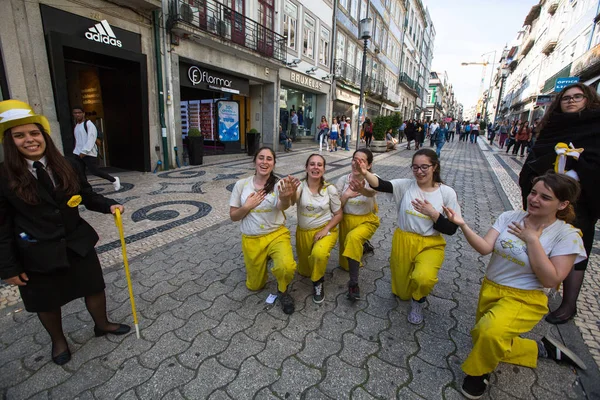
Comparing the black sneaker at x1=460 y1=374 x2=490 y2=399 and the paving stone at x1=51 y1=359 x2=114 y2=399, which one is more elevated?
the black sneaker at x1=460 y1=374 x2=490 y2=399

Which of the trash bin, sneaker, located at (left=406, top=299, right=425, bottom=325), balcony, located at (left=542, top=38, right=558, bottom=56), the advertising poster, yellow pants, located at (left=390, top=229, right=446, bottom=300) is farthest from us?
balcony, located at (left=542, top=38, right=558, bottom=56)

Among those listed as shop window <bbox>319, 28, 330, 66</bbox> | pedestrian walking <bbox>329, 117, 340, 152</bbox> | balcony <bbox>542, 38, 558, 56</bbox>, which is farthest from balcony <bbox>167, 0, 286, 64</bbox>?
balcony <bbox>542, 38, 558, 56</bbox>

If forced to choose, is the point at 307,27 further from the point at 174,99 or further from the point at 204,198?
the point at 204,198

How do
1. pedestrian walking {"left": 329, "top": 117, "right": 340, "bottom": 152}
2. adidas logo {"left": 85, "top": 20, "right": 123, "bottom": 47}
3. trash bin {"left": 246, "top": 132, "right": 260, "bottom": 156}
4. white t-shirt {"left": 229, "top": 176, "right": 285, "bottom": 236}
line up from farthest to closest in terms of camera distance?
pedestrian walking {"left": 329, "top": 117, "right": 340, "bottom": 152} < trash bin {"left": 246, "top": 132, "right": 260, "bottom": 156} < adidas logo {"left": 85, "top": 20, "right": 123, "bottom": 47} < white t-shirt {"left": 229, "top": 176, "right": 285, "bottom": 236}

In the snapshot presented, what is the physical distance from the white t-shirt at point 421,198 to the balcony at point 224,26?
31.5 feet

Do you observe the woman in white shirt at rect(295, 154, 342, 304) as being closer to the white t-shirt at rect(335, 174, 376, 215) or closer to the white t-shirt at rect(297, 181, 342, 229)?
the white t-shirt at rect(297, 181, 342, 229)

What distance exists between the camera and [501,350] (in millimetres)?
1733

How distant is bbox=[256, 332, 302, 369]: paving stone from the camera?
2137 millimetres

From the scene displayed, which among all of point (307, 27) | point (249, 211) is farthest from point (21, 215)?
point (307, 27)

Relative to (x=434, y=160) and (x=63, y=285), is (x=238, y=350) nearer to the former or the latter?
(x=63, y=285)

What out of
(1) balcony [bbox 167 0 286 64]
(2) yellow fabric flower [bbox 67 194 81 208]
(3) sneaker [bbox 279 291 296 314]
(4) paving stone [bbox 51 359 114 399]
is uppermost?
(1) balcony [bbox 167 0 286 64]

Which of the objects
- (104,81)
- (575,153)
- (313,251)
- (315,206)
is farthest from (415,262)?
(104,81)

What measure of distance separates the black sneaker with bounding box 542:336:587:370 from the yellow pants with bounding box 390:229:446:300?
875mm

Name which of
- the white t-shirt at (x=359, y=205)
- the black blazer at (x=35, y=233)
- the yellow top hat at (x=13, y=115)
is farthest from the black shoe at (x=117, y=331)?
the white t-shirt at (x=359, y=205)
